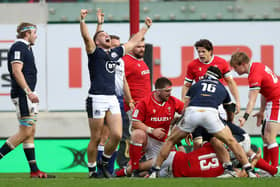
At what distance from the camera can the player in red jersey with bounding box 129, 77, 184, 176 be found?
435 inches

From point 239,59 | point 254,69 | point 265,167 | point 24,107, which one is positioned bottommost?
point 265,167

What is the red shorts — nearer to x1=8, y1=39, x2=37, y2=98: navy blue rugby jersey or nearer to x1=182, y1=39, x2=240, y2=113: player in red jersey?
x1=182, y1=39, x2=240, y2=113: player in red jersey

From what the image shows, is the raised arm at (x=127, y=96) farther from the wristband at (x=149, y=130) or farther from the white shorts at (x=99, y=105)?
the white shorts at (x=99, y=105)

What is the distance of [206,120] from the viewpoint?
1018 cm

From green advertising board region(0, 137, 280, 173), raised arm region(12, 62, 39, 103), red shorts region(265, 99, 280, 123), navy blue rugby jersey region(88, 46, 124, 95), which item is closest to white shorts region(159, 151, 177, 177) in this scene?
navy blue rugby jersey region(88, 46, 124, 95)

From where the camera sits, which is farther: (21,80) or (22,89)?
(22,89)

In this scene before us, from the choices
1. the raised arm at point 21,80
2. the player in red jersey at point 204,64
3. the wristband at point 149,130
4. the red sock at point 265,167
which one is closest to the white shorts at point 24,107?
the raised arm at point 21,80

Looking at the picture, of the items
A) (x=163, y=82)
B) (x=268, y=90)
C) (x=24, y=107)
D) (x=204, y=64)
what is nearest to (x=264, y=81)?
(x=268, y=90)

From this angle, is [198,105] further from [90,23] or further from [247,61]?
[90,23]

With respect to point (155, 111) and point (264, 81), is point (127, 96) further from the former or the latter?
point (264, 81)

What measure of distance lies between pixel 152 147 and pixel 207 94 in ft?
4.87

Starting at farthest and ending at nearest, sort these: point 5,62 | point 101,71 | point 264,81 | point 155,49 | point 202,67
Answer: point 155,49 < point 5,62 < point 202,67 < point 264,81 < point 101,71

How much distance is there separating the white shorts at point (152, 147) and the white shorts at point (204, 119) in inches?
47.9

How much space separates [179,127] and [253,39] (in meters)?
5.30
